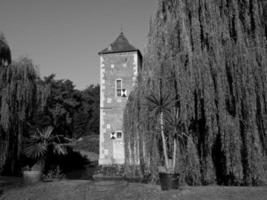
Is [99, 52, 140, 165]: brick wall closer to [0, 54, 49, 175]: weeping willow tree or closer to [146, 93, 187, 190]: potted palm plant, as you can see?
[0, 54, 49, 175]: weeping willow tree

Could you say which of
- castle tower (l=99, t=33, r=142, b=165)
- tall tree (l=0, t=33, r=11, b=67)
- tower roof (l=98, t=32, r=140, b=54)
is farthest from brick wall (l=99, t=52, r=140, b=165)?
tall tree (l=0, t=33, r=11, b=67)

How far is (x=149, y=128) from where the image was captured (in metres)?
7.63

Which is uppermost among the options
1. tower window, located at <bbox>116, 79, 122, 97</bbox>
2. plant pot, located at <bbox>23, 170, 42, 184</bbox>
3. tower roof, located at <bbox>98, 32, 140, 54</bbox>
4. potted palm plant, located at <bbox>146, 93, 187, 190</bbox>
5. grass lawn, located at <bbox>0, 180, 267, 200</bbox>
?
tower roof, located at <bbox>98, 32, 140, 54</bbox>

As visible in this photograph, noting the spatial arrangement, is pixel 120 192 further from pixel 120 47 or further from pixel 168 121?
pixel 120 47

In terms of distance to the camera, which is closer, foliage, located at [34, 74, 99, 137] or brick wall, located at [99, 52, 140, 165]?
brick wall, located at [99, 52, 140, 165]

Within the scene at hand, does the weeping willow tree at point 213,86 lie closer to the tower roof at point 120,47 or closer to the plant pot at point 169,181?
the plant pot at point 169,181

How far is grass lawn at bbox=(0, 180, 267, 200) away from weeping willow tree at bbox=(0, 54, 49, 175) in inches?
115

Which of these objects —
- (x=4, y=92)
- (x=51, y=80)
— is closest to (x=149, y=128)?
(x=4, y=92)

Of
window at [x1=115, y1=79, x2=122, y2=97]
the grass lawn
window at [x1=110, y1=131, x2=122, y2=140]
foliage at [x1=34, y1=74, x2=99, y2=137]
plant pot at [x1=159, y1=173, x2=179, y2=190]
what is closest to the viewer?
the grass lawn

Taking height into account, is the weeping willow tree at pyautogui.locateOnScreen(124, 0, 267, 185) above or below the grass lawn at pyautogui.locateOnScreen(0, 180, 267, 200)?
above

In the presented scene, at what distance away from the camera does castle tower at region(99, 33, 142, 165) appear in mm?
14664

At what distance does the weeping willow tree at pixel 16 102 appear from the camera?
9883 mm

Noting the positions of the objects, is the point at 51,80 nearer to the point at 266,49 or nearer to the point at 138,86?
the point at 138,86

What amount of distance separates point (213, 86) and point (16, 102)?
7305 mm
